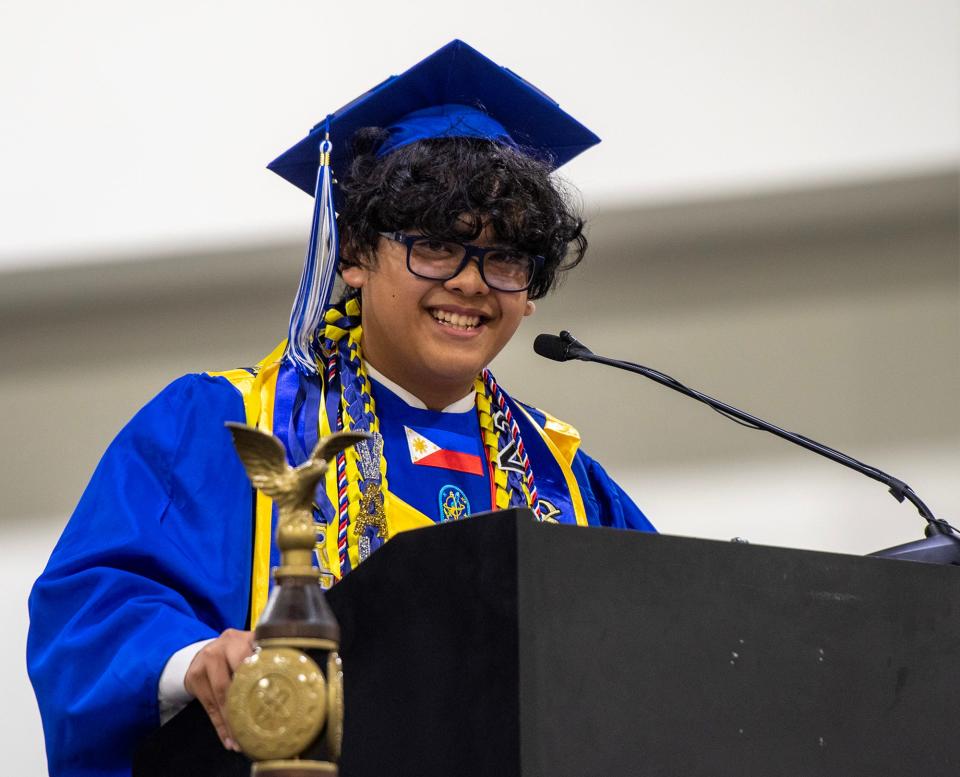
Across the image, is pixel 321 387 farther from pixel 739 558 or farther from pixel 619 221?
pixel 619 221

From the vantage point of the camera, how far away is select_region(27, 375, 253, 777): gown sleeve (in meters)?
1.58

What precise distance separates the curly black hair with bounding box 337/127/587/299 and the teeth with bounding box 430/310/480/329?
0.40ft

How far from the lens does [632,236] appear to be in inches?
131

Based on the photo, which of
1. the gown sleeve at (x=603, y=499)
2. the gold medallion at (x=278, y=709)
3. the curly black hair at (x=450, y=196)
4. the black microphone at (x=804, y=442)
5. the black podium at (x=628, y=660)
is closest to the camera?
the gold medallion at (x=278, y=709)

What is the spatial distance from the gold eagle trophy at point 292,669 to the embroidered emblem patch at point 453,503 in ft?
3.25

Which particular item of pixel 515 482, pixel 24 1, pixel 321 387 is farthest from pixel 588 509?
pixel 24 1

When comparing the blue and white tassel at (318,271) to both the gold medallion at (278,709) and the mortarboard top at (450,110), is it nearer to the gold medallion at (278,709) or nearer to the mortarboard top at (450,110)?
the mortarboard top at (450,110)

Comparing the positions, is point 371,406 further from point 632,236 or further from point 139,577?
point 632,236

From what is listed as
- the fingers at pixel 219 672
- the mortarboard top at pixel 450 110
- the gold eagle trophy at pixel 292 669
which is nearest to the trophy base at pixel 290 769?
the gold eagle trophy at pixel 292 669

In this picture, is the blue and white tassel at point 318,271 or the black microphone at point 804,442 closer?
the black microphone at point 804,442

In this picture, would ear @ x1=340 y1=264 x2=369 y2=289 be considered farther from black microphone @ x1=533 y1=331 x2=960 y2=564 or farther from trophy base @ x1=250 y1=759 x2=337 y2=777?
trophy base @ x1=250 y1=759 x2=337 y2=777

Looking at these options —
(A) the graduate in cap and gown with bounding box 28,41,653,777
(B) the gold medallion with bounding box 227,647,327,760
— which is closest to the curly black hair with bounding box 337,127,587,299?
(A) the graduate in cap and gown with bounding box 28,41,653,777

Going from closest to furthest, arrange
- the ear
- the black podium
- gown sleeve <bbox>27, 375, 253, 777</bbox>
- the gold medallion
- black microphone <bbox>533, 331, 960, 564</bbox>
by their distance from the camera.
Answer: the gold medallion < the black podium < gown sleeve <bbox>27, 375, 253, 777</bbox> < black microphone <bbox>533, 331, 960, 564</bbox> < the ear

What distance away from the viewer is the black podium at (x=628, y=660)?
115 cm
